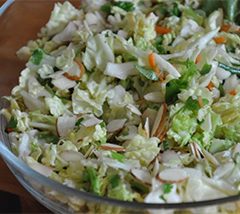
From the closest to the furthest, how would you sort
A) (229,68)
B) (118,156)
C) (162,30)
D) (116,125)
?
(118,156), (116,125), (229,68), (162,30)

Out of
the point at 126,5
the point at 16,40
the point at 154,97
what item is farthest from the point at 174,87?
the point at 16,40

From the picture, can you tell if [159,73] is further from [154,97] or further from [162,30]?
[162,30]

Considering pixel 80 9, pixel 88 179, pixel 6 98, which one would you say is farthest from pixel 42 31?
pixel 88 179

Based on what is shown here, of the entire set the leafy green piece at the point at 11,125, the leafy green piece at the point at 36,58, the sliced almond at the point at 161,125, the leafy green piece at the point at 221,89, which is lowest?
the leafy green piece at the point at 221,89

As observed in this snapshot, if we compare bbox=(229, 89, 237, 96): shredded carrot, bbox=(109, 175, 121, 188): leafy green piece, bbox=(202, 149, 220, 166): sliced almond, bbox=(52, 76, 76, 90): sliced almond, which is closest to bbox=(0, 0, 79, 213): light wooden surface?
bbox=(52, 76, 76, 90): sliced almond

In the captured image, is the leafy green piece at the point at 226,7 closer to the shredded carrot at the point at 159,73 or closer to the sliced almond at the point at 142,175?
the shredded carrot at the point at 159,73

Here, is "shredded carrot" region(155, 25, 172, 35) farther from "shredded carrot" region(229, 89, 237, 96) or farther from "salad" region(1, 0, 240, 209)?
"shredded carrot" region(229, 89, 237, 96)

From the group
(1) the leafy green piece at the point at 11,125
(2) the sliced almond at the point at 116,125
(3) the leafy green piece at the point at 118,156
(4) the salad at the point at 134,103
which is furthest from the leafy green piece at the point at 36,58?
(3) the leafy green piece at the point at 118,156
